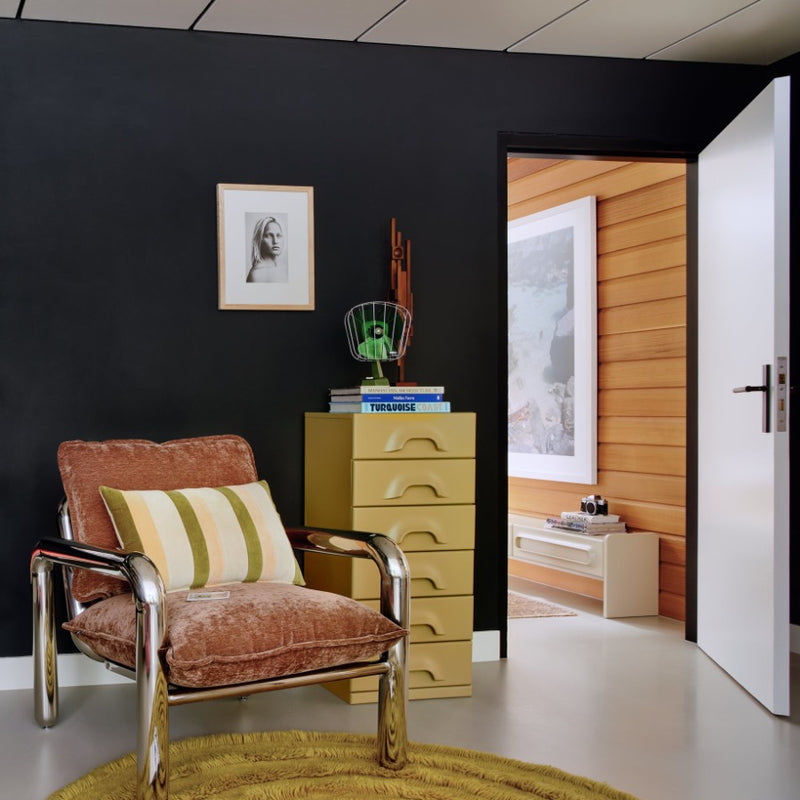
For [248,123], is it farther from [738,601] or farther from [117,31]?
[738,601]

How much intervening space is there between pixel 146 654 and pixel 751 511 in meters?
2.00

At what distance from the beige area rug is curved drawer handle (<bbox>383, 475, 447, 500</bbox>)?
1.52 metres

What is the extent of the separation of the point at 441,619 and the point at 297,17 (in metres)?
2.07

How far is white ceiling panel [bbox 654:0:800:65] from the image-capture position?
3443 mm

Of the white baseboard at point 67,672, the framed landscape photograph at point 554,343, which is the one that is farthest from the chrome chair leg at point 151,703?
the framed landscape photograph at point 554,343

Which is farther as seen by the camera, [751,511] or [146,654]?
[751,511]

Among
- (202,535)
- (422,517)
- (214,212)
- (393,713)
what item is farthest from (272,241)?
(393,713)

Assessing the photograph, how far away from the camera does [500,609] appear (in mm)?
3807

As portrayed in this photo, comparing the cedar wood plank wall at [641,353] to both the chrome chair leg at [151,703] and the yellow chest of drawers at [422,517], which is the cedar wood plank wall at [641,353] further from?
the chrome chair leg at [151,703]

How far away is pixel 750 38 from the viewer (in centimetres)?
370

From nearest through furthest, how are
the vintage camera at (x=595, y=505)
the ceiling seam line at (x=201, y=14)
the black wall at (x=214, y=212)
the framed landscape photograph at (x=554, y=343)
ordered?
the ceiling seam line at (x=201, y=14) → the black wall at (x=214, y=212) → the vintage camera at (x=595, y=505) → the framed landscape photograph at (x=554, y=343)

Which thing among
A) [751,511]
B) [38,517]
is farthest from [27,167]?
[751,511]

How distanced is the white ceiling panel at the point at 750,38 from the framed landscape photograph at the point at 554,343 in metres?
1.27

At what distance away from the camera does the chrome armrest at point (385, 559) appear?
102 inches
